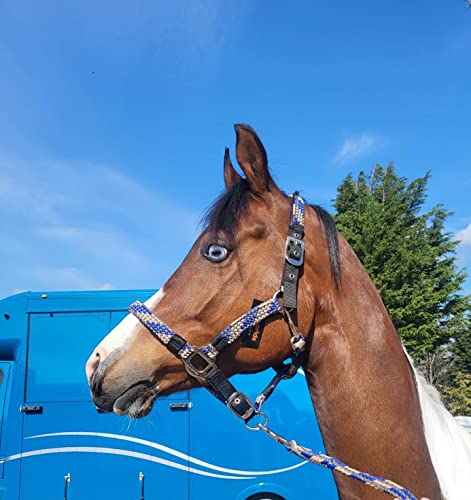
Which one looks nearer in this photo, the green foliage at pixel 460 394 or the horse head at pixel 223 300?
the horse head at pixel 223 300

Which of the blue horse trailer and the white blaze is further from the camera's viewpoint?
the blue horse trailer

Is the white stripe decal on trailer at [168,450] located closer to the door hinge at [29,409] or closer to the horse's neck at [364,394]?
the door hinge at [29,409]

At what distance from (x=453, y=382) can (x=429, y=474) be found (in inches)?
824

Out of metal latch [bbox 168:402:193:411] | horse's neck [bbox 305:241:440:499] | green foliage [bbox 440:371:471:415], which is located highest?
green foliage [bbox 440:371:471:415]

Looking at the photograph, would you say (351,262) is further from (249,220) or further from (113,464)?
(113,464)

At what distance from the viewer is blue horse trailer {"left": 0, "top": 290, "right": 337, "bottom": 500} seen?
4.82 meters

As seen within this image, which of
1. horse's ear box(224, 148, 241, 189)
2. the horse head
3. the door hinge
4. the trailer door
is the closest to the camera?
the horse head

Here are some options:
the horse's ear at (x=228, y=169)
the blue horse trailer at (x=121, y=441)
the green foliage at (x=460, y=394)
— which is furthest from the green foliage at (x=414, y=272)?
the horse's ear at (x=228, y=169)

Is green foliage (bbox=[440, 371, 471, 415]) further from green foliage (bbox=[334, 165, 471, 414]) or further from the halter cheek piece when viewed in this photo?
the halter cheek piece

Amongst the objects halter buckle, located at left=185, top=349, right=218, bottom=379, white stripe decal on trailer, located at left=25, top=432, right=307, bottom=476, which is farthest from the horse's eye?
white stripe decal on trailer, located at left=25, top=432, right=307, bottom=476

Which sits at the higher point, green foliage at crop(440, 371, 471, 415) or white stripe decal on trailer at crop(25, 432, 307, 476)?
green foliage at crop(440, 371, 471, 415)

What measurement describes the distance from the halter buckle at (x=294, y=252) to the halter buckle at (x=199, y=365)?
494 millimetres

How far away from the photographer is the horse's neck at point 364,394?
1589mm

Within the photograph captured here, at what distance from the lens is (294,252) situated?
1.66 m
